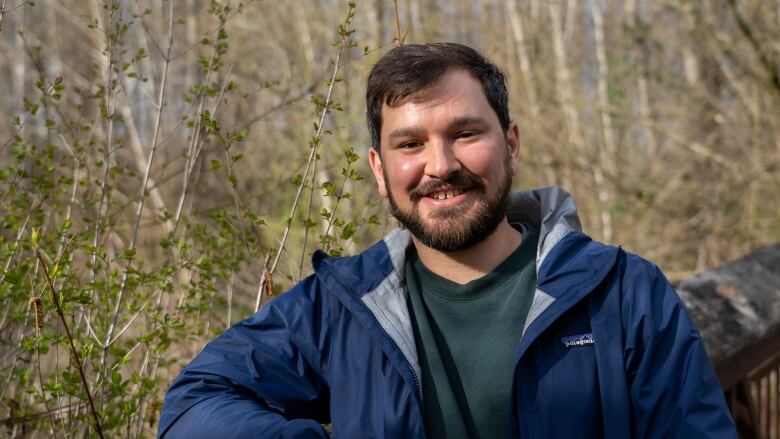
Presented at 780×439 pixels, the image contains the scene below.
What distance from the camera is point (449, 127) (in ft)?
7.47

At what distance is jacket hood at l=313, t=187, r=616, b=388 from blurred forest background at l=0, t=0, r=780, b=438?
488 mm

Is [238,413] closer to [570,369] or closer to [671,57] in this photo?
[570,369]

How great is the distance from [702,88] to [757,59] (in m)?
2.63

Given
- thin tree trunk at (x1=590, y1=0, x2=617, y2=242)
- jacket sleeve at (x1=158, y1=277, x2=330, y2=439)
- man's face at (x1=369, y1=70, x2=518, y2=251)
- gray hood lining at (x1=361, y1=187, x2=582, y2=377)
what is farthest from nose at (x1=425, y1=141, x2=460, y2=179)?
thin tree trunk at (x1=590, y1=0, x2=617, y2=242)

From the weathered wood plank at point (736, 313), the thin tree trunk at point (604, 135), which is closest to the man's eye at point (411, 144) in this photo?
the weathered wood plank at point (736, 313)

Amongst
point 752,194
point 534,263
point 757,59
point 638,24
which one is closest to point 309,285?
point 534,263

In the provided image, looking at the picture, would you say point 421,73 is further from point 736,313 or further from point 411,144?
point 736,313

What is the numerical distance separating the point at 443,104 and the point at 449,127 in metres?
0.07

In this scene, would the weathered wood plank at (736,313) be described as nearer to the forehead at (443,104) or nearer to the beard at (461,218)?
the beard at (461,218)

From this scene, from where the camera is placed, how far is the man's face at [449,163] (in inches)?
89.5

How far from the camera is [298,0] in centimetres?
1373

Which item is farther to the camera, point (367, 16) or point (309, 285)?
point (367, 16)

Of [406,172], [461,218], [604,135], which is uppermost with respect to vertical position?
[604,135]

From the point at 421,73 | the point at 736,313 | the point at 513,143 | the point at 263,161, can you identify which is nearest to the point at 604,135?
the point at 263,161
